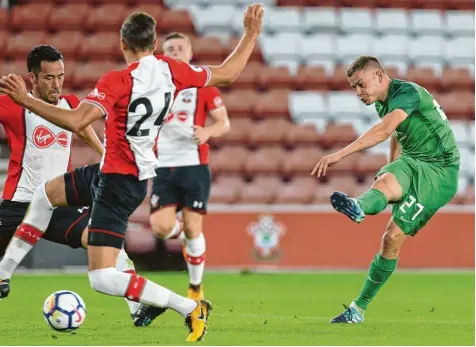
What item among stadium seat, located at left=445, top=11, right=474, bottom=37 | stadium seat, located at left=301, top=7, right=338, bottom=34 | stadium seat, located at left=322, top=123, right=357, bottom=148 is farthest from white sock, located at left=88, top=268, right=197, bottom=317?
stadium seat, located at left=445, top=11, right=474, bottom=37

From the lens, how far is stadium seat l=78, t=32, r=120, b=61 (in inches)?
580

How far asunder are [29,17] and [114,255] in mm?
10886

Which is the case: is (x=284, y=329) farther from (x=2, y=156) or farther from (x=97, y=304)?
(x=2, y=156)

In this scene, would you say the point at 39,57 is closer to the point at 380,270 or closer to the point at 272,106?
the point at 380,270

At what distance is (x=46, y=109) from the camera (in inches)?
183

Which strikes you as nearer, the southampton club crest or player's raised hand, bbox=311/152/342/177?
player's raised hand, bbox=311/152/342/177

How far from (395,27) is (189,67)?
11.1 metres

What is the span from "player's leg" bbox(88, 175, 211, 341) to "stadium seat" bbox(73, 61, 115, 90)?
9.31m

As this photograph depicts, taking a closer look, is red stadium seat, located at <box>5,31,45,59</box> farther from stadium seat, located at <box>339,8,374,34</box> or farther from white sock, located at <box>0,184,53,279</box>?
white sock, located at <box>0,184,53,279</box>

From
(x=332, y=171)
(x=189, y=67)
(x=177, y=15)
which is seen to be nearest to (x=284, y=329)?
(x=189, y=67)

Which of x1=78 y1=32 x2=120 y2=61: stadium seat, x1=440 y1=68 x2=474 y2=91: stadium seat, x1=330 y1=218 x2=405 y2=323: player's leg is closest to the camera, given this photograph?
x1=330 y1=218 x2=405 y2=323: player's leg

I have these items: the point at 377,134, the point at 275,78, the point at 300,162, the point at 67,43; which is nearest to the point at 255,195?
the point at 300,162

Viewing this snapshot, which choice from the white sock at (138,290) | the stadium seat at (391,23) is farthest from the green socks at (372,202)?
the stadium seat at (391,23)

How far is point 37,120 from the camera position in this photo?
6.34m
